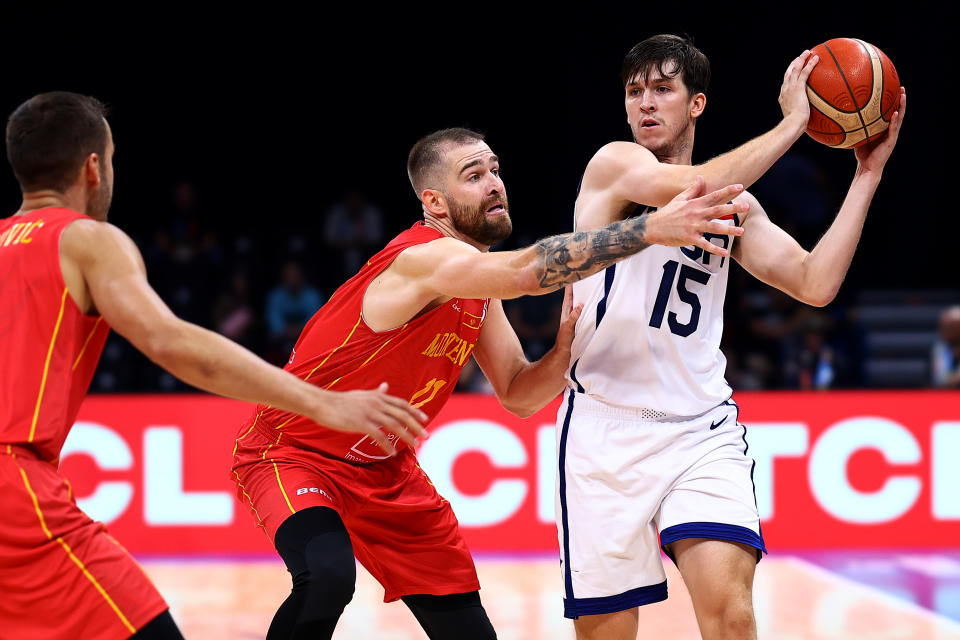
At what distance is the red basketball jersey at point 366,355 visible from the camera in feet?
12.2

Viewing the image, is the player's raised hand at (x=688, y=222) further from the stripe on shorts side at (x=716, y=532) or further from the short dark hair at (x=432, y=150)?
the short dark hair at (x=432, y=150)

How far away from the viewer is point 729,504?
137 inches

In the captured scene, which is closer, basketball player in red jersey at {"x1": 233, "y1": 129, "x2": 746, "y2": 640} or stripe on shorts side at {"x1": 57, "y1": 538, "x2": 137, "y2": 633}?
stripe on shorts side at {"x1": 57, "y1": 538, "x2": 137, "y2": 633}

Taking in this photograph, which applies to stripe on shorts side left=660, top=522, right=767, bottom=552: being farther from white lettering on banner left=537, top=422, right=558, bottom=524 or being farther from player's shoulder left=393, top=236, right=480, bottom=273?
white lettering on banner left=537, top=422, right=558, bottom=524

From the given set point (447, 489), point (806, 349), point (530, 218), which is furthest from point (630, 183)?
point (530, 218)

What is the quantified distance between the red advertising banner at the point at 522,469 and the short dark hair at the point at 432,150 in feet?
12.3

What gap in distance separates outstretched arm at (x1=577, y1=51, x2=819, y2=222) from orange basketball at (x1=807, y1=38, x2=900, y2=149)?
0.06m

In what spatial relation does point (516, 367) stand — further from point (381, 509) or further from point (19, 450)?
point (19, 450)

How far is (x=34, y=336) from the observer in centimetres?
254

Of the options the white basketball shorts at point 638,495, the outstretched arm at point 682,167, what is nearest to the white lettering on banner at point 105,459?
the white basketball shorts at point 638,495

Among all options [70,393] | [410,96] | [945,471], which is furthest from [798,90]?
[410,96]

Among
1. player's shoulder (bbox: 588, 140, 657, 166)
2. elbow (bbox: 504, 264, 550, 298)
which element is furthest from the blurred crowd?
elbow (bbox: 504, 264, 550, 298)

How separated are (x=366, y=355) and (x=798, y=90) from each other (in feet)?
5.48

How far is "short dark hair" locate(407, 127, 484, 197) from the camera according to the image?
13.3ft
